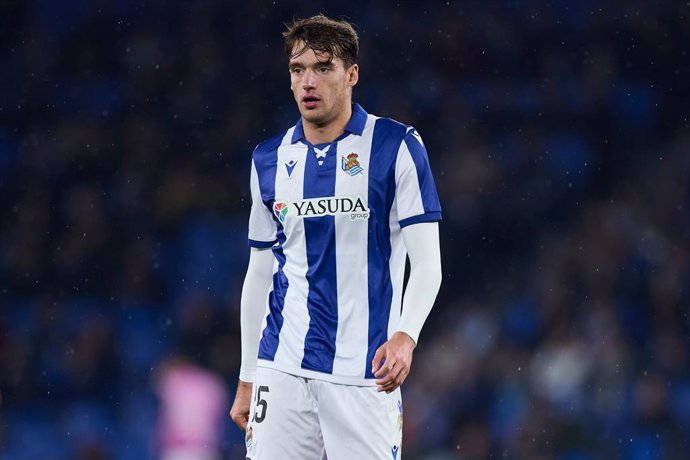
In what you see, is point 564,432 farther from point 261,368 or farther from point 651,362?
point 261,368

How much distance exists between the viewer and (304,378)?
329 centimetres

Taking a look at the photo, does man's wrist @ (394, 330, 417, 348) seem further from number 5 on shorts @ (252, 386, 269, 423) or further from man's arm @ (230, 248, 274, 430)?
man's arm @ (230, 248, 274, 430)

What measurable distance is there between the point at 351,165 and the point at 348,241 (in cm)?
22

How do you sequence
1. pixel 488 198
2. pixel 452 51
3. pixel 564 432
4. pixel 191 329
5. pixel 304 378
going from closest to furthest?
pixel 304 378
pixel 564 432
pixel 191 329
pixel 488 198
pixel 452 51

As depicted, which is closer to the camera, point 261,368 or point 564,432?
point 261,368

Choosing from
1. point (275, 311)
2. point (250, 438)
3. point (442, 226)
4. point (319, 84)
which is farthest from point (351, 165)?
point (442, 226)

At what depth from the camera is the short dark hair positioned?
3326 mm

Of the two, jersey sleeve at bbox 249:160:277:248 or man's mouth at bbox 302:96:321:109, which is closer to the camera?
man's mouth at bbox 302:96:321:109

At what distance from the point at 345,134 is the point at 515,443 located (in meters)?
3.96

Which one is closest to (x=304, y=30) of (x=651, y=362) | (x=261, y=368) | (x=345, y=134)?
(x=345, y=134)

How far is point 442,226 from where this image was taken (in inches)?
303

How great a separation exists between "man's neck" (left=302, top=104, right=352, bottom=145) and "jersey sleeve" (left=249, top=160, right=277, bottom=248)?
22 cm

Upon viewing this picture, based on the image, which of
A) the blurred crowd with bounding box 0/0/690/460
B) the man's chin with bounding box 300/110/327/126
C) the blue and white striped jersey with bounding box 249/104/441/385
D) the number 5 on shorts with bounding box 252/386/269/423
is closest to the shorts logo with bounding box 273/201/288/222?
the blue and white striped jersey with bounding box 249/104/441/385

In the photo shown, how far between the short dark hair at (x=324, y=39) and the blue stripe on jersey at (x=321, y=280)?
32 cm
